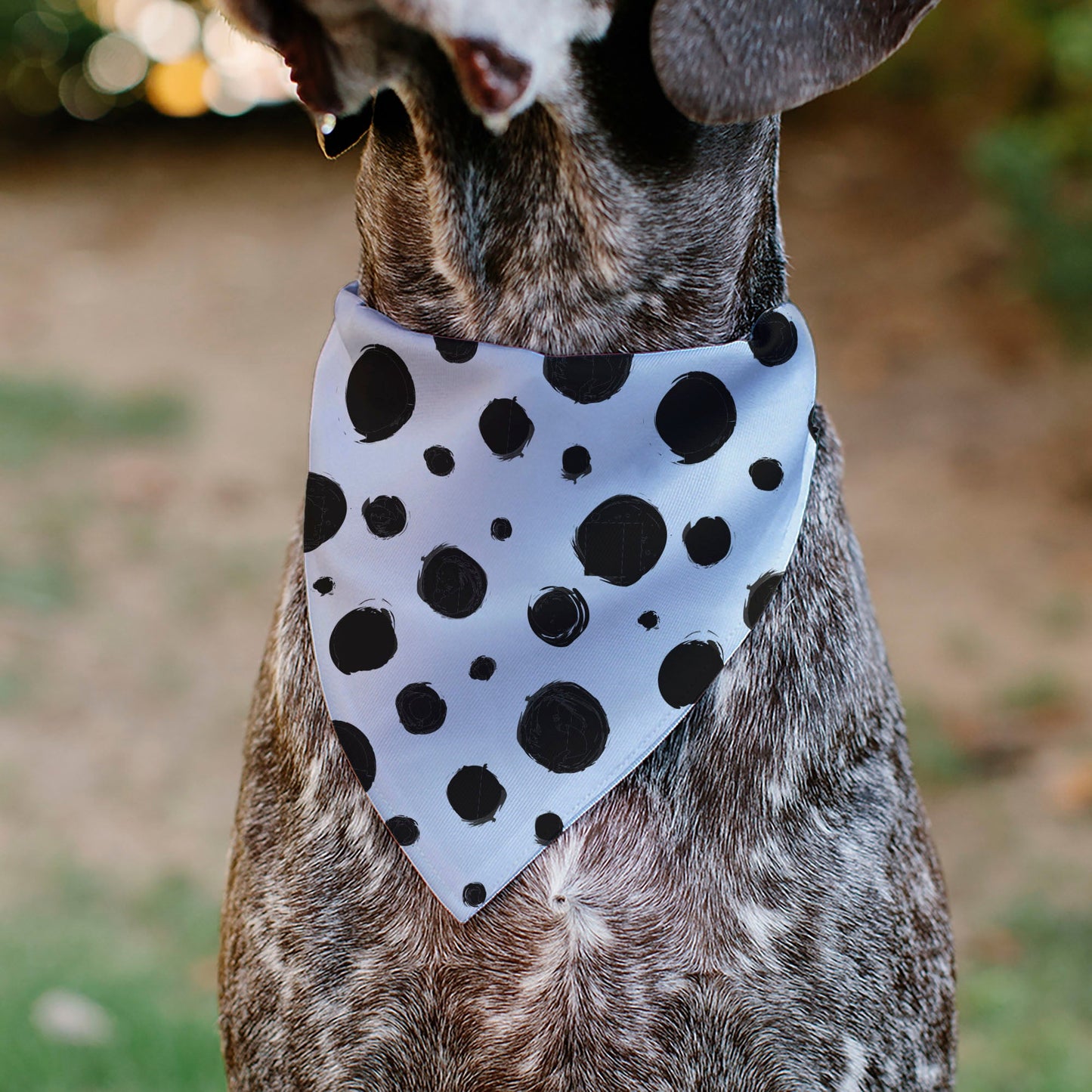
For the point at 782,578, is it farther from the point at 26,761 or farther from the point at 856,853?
the point at 26,761

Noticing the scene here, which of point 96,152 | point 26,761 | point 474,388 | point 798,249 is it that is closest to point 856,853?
point 474,388

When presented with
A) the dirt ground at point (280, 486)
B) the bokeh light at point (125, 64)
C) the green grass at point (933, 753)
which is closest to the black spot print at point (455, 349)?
the dirt ground at point (280, 486)

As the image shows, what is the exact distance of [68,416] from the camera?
8.22m

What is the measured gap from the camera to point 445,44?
179cm

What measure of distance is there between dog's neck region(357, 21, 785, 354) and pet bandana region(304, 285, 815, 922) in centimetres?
7

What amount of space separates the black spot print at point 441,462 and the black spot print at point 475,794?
18.0 inches

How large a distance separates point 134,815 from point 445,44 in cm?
405

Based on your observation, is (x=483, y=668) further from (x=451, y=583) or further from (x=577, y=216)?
(x=577, y=216)

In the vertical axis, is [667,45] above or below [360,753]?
above

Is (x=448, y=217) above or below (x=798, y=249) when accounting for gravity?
above

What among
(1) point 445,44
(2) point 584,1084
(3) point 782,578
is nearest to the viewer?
(1) point 445,44

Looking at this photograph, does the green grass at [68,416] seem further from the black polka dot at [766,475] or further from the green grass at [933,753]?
the black polka dot at [766,475]

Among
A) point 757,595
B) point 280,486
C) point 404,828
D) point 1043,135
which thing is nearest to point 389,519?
point 404,828

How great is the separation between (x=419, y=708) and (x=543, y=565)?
0.96 ft
